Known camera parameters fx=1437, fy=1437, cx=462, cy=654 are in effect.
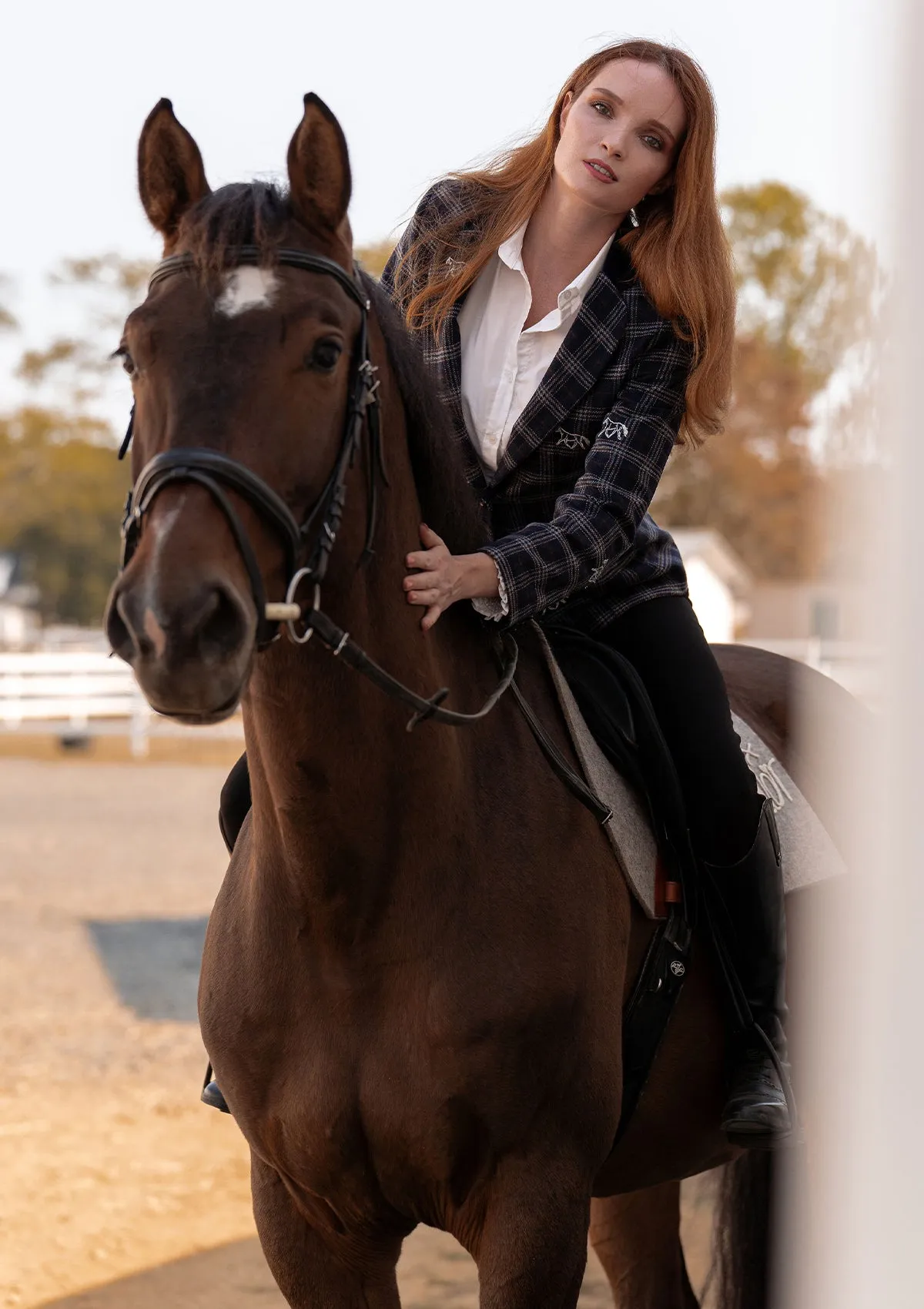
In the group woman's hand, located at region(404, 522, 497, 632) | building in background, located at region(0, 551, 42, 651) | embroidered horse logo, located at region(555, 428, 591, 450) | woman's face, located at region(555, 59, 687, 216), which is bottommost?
building in background, located at region(0, 551, 42, 651)

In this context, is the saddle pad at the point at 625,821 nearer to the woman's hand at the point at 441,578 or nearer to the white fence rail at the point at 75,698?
the woman's hand at the point at 441,578

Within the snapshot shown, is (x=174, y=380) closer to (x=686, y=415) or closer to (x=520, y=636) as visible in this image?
(x=520, y=636)

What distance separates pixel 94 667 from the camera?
2517 centimetres

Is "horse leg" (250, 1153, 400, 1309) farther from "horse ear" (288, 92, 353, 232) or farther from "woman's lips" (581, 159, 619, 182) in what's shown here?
"woman's lips" (581, 159, 619, 182)

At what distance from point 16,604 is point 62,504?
8.12 m

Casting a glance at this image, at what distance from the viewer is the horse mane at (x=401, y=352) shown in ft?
6.97

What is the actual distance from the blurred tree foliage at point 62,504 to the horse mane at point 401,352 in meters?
46.3

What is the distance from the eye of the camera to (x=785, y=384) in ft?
102

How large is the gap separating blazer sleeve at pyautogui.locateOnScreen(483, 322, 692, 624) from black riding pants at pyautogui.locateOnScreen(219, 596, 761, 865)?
148mm

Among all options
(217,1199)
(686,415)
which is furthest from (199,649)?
(217,1199)

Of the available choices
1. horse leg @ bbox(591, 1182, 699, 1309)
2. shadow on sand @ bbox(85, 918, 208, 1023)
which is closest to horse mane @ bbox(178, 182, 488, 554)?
horse leg @ bbox(591, 1182, 699, 1309)

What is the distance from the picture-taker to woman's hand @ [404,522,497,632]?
2.43 m

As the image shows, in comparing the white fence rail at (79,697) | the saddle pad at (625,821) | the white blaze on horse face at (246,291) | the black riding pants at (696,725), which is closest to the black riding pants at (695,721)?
the black riding pants at (696,725)

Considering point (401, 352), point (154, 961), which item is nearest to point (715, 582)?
point (154, 961)
